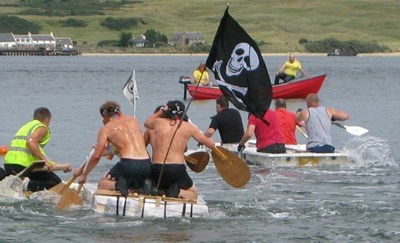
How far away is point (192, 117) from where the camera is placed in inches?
1540

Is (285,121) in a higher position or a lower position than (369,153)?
higher

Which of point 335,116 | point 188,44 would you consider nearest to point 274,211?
point 335,116

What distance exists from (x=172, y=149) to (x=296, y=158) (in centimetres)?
629

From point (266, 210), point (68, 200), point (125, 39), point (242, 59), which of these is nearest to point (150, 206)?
point (68, 200)

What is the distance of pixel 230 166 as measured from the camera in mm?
17297

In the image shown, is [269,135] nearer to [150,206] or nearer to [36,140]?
[36,140]

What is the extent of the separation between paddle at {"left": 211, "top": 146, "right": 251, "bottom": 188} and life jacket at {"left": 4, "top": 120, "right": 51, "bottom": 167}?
8.65ft

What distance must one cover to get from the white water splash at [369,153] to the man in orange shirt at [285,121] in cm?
113

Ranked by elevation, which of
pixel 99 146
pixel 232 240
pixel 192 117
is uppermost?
pixel 192 117

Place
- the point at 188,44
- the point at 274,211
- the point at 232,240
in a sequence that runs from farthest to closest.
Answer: the point at 188,44, the point at 274,211, the point at 232,240

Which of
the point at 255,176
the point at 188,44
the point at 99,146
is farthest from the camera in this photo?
the point at 188,44

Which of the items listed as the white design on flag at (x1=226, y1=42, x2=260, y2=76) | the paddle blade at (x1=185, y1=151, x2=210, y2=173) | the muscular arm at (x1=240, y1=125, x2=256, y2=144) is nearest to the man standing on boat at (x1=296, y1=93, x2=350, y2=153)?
the muscular arm at (x1=240, y1=125, x2=256, y2=144)

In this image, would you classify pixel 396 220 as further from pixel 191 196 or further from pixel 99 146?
pixel 99 146

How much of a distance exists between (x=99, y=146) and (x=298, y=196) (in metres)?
4.25
